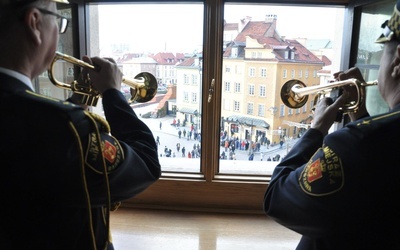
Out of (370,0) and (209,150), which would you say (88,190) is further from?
(370,0)

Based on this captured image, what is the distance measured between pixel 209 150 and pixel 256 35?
718 mm

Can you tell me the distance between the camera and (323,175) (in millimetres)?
648

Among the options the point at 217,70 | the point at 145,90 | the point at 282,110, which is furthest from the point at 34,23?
the point at 282,110

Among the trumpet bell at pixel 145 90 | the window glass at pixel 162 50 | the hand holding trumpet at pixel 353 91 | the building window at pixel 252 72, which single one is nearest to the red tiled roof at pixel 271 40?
the building window at pixel 252 72

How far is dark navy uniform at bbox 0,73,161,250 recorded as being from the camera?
0.57 meters

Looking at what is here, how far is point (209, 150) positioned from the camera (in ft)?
6.54

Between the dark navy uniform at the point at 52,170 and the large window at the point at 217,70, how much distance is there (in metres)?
1.28

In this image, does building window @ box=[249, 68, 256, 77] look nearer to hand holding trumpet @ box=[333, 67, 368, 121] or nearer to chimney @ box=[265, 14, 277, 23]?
chimney @ box=[265, 14, 277, 23]

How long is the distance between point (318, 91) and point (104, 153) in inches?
35.4

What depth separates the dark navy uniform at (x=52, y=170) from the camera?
57 cm

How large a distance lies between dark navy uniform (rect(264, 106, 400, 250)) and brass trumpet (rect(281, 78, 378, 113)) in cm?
32

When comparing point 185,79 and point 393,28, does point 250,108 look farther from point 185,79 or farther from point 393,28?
point 393,28

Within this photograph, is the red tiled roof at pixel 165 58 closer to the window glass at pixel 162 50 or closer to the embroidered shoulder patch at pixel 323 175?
the window glass at pixel 162 50

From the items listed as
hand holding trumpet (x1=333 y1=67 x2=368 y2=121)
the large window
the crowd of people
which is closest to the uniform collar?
the crowd of people
